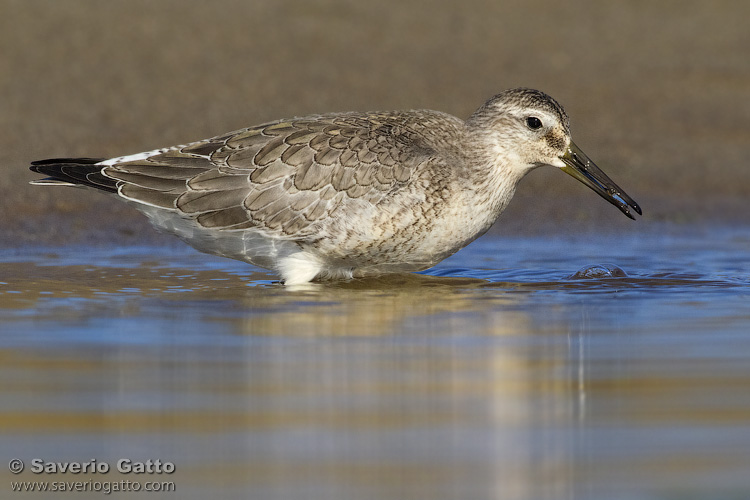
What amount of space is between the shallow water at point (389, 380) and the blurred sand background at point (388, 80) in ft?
9.72

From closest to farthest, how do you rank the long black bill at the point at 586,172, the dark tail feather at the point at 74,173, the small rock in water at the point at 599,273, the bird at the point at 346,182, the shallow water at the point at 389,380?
the shallow water at the point at 389,380 < the bird at the point at 346,182 < the dark tail feather at the point at 74,173 < the long black bill at the point at 586,172 < the small rock in water at the point at 599,273

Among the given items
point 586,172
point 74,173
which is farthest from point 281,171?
point 586,172

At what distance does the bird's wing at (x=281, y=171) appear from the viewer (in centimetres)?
855

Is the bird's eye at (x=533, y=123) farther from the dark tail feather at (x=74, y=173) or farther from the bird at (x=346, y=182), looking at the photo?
the dark tail feather at (x=74, y=173)

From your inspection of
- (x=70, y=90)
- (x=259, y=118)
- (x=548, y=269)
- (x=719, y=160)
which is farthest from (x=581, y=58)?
(x=548, y=269)

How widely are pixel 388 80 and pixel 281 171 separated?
704 centimetres

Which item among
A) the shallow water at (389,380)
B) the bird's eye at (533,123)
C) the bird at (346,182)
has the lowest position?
the shallow water at (389,380)

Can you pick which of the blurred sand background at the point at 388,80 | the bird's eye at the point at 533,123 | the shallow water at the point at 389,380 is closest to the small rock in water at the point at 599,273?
the shallow water at the point at 389,380

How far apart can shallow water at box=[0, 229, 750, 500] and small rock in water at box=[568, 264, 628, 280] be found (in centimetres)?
4

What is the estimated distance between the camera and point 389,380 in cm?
601

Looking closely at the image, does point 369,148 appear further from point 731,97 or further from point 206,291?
point 731,97

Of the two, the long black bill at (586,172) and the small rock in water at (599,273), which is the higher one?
the long black bill at (586,172)

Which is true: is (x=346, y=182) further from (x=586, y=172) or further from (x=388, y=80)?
(x=388, y=80)

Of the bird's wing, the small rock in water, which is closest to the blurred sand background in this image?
the bird's wing
